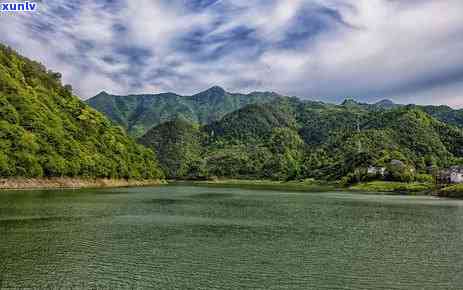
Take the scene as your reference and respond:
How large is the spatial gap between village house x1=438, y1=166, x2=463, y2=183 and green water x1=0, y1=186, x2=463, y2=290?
5245 inches

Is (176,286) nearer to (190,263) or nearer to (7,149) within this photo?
(190,263)

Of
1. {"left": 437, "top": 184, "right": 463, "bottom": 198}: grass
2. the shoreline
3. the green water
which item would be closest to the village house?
{"left": 437, "top": 184, "right": 463, "bottom": 198}: grass

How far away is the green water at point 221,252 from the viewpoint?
30672mm

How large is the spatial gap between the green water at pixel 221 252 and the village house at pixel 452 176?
133216mm

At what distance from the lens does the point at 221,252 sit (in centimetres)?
4034

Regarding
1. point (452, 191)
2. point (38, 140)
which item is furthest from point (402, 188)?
point (38, 140)

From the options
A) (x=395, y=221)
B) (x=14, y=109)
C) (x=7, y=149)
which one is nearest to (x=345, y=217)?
(x=395, y=221)

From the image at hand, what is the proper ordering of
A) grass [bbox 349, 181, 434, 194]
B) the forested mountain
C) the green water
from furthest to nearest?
grass [bbox 349, 181, 434, 194] → the forested mountain → the green water

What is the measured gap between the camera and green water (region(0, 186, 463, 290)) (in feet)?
101

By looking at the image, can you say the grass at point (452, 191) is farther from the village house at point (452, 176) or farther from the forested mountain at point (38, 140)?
the forested mountain at point (38, 140)

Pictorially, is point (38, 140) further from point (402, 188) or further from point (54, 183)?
point (402, 188)

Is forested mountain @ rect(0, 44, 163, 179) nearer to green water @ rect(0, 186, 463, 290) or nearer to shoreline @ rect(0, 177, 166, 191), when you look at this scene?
shoreline @ rect(0, 177, 166, 191)

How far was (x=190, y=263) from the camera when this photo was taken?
35625 millimetres

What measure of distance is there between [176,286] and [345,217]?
50562 mm
